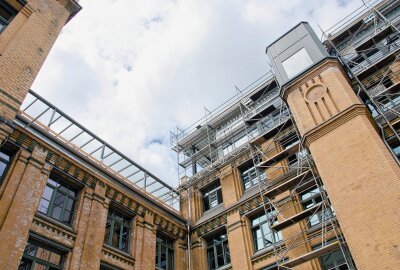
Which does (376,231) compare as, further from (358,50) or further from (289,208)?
(358,50)

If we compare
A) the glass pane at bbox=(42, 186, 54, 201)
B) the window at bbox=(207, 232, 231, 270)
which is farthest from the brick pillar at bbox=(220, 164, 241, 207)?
the glass pane at bbox=(42, 186, 54, 201)

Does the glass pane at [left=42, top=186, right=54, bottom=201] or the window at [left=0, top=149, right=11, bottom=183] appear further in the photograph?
the glass pane at [left=42, top=186, right=54, bottom=201]

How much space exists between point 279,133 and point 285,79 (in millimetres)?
3413

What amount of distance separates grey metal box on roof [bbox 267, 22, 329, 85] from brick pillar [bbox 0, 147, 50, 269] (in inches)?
472

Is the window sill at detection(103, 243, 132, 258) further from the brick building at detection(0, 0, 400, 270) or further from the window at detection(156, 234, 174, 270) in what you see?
the window at detection(156, 234, 174, 270)

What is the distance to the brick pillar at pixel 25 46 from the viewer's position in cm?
1188

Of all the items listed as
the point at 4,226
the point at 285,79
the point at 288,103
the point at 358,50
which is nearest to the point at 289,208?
the point at 288,103

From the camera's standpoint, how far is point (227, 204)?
20.6 m

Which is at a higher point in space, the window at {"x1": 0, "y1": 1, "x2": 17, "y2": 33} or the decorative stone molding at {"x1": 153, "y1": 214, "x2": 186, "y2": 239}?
the window at {"x1": 0, "y1": 1, "x2": 17, "y2": 33}

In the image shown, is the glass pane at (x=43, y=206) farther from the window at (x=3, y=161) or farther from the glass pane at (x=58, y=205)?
the window at (x=3, y=161)

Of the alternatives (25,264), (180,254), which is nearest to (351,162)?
(180,254)

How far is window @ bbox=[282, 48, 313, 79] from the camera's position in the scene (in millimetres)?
17875

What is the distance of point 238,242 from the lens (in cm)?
1850

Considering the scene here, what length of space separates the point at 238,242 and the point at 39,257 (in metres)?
9.58
